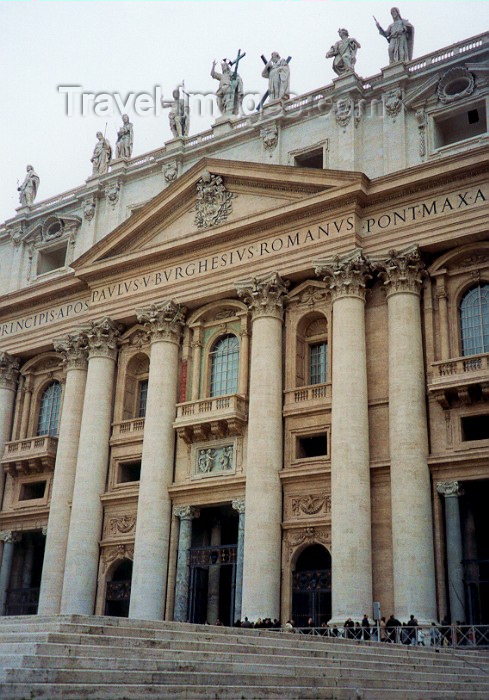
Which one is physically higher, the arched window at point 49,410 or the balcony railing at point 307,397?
the arched window at point 49,410

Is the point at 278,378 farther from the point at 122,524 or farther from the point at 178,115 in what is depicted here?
the point at 178,115

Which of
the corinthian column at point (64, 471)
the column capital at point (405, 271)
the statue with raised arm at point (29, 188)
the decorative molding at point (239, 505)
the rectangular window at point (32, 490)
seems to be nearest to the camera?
the column capital at point (405, 271)

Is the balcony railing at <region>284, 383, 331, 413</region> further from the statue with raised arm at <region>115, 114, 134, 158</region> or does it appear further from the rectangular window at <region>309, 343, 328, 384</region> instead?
the statue with raised arm at <region>115, 114, 134, 158</region>

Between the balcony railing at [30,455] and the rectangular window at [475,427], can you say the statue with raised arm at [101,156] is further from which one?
the rectangular window at [475,427]

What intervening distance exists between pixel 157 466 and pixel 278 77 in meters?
16.2

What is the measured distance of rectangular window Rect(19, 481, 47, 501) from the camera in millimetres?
37375

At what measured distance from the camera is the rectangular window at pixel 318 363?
31.1 m

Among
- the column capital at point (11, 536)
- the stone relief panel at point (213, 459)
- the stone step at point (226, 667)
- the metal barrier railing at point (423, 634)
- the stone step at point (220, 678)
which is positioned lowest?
the stone step at point (220, 678)

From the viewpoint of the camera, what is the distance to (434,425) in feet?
90.7

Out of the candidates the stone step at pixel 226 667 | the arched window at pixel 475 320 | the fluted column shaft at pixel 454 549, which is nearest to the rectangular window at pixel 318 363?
the arched window at pixel 475 320

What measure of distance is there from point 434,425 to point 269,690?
50.8 feet

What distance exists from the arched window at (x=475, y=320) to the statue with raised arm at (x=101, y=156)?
1856 centimetres

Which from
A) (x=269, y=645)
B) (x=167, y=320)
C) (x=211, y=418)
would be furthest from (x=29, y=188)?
(x=269, y=645)

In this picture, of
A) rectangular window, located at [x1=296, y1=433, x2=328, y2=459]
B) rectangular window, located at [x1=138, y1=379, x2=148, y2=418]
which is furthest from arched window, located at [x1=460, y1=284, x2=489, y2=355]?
rectangular window, located at [x1=138, y1=379, x2=148, y2=418]
